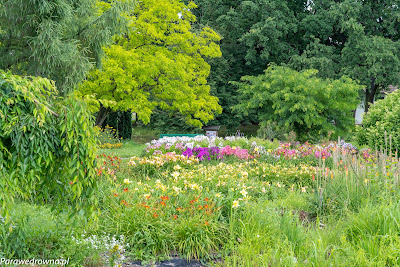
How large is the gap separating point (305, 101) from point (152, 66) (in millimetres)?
6708

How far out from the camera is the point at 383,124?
31.2ft

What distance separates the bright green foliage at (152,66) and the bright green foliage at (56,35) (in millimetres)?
1020

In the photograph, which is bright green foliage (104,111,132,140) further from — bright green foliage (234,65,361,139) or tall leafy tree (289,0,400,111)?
tall leafy tree (289,0,400,111)

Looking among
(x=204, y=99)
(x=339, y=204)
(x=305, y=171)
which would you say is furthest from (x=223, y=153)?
(x=204, y=99)

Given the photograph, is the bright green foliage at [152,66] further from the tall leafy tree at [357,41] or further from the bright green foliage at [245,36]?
the tall leafy tree at [357,41]

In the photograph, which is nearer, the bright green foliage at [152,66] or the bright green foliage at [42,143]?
the bright green foliage at [42,143]

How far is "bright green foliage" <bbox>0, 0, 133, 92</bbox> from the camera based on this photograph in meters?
11.5

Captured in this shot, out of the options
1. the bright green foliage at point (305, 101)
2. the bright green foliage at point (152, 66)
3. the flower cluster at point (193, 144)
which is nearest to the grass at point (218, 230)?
the flower cluster at point (193, 144)

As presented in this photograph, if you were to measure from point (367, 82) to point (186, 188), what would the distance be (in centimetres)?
1721

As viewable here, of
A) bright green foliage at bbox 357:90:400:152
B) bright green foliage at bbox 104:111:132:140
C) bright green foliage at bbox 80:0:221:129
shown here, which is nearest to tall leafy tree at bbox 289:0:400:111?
bright green foliage at bbox 80:0:221:129

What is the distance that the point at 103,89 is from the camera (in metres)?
14.7

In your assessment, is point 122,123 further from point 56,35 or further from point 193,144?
point 193,144

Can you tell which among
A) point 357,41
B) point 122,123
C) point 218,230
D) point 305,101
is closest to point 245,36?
point 357,41

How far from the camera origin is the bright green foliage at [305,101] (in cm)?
1597
